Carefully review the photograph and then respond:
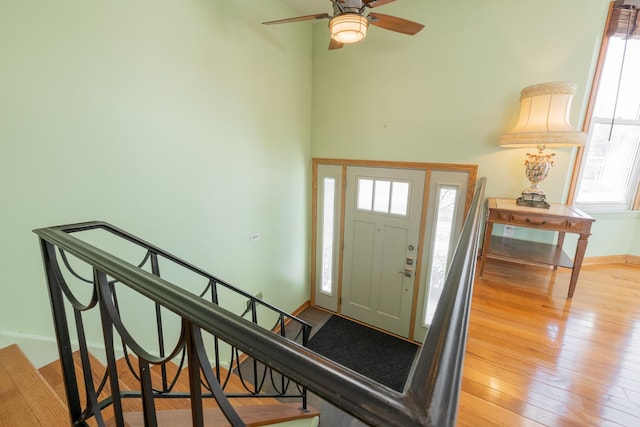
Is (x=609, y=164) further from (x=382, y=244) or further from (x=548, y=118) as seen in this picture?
(x=382, y=244)

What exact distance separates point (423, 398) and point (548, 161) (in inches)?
110

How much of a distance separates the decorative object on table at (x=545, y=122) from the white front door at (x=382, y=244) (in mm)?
1184

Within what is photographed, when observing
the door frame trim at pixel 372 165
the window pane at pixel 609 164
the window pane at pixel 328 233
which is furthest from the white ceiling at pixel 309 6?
the window pane at pixel 609 164

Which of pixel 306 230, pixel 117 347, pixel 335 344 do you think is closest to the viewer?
pixel 117 347

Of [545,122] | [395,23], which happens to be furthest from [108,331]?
[545,122]

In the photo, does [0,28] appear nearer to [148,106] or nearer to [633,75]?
[148,106]

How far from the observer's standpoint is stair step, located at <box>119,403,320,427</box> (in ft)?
3.72

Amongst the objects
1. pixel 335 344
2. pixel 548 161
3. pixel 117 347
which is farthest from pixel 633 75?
pixel 117 347

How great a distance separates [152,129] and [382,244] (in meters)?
2.92

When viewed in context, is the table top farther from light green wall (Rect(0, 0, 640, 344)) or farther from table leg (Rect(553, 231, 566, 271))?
light green wall (Rect(0, 0, 640, 344))

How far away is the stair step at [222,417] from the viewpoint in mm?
1135

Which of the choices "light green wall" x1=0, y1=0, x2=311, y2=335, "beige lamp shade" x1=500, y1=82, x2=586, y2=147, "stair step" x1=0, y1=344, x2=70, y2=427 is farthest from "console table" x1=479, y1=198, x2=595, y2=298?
"stair step" x1=0, y1=344, x2=70, y2=427

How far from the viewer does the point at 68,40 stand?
5.16ft

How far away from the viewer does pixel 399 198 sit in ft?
11.6
